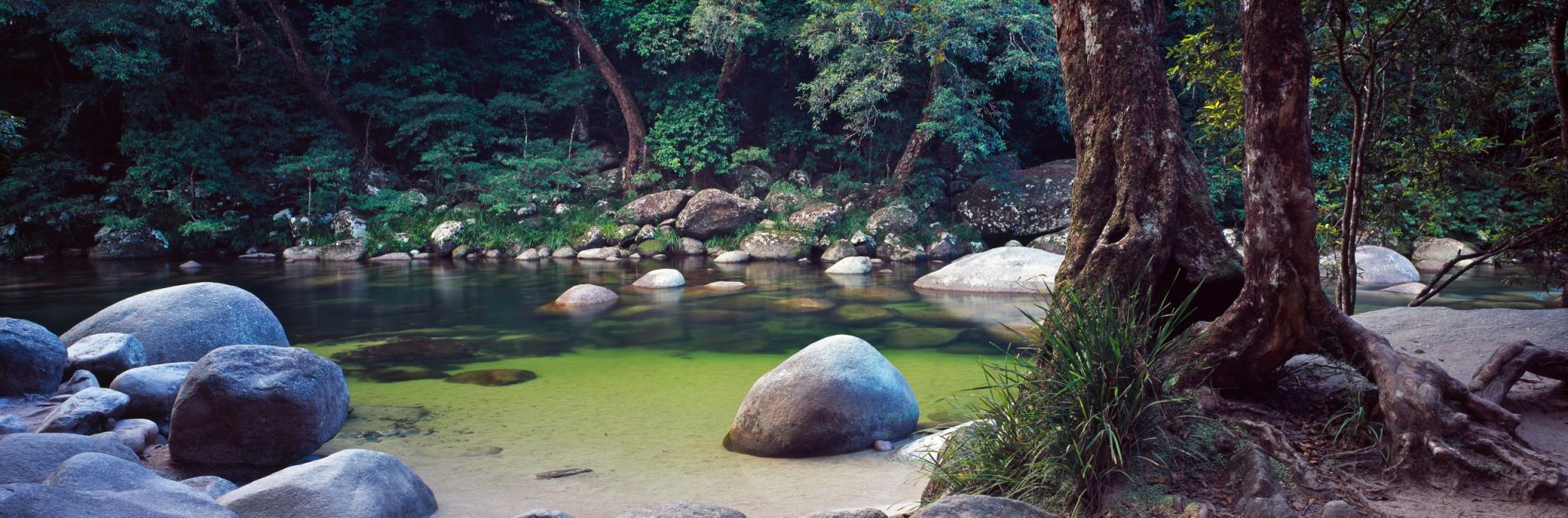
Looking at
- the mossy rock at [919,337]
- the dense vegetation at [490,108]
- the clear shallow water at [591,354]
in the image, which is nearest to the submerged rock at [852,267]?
the clear shallow water at [591,354]

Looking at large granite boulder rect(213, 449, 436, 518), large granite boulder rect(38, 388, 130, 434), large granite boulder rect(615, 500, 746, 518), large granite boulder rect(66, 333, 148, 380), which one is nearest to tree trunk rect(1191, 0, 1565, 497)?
large granite boulder rect(615, 500, 746, 518)

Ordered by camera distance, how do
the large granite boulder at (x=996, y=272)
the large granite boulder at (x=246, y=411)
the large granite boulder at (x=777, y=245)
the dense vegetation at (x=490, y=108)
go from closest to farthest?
1. the large granite boulder at (x=246, y=411)
2. the large granite boulder at (x=996, y=272)
3. the dense vegetation at (x=490, y=108)
4. the large granite boulder at (x=777, y=245)

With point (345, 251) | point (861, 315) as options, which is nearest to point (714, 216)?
point (345, 251)

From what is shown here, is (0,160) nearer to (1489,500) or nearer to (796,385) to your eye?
(796,385)

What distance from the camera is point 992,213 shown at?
20.5 m

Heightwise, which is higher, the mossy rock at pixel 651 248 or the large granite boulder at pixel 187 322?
the mossy rock at pixel 651 248

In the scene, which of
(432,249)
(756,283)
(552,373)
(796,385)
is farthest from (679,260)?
(796,385)

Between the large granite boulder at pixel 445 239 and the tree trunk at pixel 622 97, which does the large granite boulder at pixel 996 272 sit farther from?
the large granite boulder at pixel 445 239

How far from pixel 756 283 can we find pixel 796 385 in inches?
364

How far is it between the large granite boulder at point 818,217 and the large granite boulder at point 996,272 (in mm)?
6022

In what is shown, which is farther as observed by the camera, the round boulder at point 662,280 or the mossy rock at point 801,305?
the round boulder at point 662,280

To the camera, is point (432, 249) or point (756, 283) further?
point (432, 249)

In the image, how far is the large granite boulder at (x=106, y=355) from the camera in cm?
607

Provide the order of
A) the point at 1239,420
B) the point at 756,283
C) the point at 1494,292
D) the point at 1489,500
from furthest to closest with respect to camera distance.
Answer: the point at 756,283
the point at 1494,292
the point at 1239,420
the point at 1489,500
